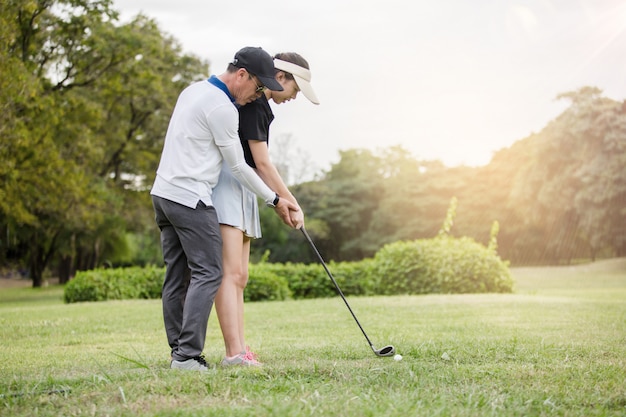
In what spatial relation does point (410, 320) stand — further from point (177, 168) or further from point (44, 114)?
point (44, 114)

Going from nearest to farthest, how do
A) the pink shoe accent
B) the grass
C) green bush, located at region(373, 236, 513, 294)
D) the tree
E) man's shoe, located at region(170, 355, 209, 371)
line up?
the grass
man's shoe, located at region(170, 355, 209, 371)
the pink shoe accent
green bush, located at region(373, 236, 513, 294)
the tree

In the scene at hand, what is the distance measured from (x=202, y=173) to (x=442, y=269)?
1023cm

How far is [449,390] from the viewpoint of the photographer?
10.4ft

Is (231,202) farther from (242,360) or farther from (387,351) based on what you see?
(387,351)

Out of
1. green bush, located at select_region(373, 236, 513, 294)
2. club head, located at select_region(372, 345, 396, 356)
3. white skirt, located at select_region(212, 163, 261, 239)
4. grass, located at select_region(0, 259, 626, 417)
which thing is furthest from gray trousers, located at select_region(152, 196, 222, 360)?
green bush, located at select_region(373, 236, 513, 294)

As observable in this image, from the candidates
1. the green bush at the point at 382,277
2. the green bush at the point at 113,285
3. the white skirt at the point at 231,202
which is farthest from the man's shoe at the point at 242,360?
the green bush at the point at 113,285

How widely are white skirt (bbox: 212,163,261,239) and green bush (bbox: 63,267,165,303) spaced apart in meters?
10.9

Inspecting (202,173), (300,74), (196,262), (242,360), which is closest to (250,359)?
(242,360)

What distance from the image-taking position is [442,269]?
532 inches

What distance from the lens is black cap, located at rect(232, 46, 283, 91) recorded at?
12.7 ft

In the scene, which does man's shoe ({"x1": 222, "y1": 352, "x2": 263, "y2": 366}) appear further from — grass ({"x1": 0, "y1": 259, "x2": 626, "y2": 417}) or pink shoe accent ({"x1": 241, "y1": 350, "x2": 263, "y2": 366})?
grass ({"x1": 0, "y1": 259, "x2": 626, "y2": 417})

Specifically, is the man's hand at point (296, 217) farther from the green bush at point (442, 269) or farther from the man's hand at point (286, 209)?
the green bush at point (442, 269)

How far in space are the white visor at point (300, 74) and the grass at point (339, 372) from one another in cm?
160

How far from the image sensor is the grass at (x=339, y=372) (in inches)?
111
